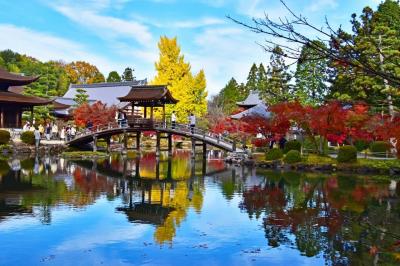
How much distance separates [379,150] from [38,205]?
2394 centimetres

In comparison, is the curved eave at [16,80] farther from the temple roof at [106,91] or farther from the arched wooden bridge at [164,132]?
the temple roof at [106,91]

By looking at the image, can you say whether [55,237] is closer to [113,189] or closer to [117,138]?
[113,189]

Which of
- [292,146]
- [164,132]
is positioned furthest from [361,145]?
[164,132]

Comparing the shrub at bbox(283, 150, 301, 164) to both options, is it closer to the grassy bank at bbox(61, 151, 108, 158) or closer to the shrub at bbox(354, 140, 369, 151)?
the shrub at bbox(354, 140, 369, 151)

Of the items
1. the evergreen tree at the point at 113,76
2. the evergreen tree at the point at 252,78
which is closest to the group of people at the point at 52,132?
the evergreen tree at the point at 252,78

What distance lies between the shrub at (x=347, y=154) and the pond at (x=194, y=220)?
3.96 metres

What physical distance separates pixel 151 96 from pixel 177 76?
1709cm

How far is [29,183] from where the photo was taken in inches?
750

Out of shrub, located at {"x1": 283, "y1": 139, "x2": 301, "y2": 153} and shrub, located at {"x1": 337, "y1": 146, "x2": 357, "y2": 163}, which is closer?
shrub, located at {"x1": 337, "y1": 146, "x2": 357, "y2": 163}

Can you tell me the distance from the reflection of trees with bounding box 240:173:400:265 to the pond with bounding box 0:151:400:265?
33 millimetres

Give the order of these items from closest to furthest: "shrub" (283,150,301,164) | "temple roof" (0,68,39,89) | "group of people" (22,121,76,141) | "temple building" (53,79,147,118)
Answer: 1. "shrub" (283,150,301,164)
2. "group of people" (22,121,76,141)
3. "temple roof" (0,68,39,89)
4. "temple building" (53,79,147,118)

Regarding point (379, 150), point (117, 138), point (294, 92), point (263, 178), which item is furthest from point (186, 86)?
point (263, 178)

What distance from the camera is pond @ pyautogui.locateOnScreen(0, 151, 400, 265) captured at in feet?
31.1

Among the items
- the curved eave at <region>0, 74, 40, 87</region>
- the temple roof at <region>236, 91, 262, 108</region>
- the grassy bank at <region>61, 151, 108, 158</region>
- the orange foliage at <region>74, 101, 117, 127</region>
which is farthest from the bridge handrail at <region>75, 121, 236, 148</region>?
the temple roof at <region>236, 91, 262, 108</region>
